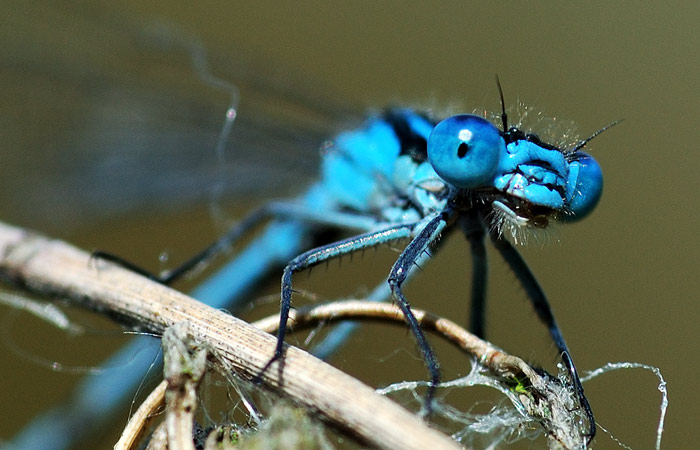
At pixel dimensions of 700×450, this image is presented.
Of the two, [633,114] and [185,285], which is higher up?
[633,114]

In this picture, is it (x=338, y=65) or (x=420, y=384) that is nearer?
(x=420, y=384)

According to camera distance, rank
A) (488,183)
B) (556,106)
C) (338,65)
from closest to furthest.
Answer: (488,183) → (556,106) → (338,65)

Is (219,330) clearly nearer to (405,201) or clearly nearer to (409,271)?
(409,271)

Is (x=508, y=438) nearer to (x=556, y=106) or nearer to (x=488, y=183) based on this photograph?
(x=488, y=183)

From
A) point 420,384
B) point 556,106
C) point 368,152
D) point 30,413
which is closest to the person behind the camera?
point 420,384

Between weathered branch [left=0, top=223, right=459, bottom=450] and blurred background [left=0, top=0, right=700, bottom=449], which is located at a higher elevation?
blurred background [left=0, top=0, right=700, bottom=449]

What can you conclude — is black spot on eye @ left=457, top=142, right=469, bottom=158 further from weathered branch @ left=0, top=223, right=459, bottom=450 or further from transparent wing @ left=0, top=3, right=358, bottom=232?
transparent wing @ left=0, top=3, right=358, bottom=232

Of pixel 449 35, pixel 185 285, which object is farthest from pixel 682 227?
pixel 185 285

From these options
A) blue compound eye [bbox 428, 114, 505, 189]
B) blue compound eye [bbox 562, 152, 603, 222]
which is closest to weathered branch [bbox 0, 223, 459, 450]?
blue compound eye [bbox 428, 114, 505, 189]

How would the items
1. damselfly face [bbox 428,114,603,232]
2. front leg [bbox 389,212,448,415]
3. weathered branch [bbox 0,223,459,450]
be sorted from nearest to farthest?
1. weathered branch [bbox 0,223,459,450]
2. front leg [bbox 389,212,448,415]
3. damselfly face [bbox 428,114,603,232]
